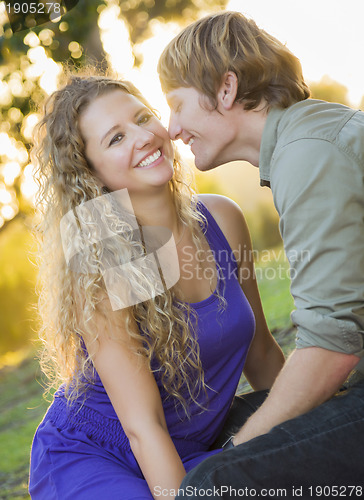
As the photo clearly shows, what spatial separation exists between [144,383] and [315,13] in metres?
3.90

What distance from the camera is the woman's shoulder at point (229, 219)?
245cm

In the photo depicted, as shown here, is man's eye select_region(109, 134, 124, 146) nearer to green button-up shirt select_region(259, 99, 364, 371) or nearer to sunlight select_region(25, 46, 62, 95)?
green button-up shirt select_region(259, 99, 364, 371)

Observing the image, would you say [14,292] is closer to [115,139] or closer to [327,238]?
[115,139]

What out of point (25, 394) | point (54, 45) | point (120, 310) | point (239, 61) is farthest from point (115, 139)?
point (25, 394)

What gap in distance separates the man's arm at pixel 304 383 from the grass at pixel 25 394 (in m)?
1.51

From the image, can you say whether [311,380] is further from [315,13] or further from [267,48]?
[315,13]

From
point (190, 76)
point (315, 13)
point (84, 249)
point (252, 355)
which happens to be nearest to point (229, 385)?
point (252, 355)

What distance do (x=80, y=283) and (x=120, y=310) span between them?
0.59ft

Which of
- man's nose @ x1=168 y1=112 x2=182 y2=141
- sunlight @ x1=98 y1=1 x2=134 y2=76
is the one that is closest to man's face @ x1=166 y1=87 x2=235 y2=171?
man's nose @ x1=168 y1=112 x2=182 y2=141

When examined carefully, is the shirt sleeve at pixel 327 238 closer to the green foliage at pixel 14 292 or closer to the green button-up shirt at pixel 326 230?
the green button-up shirt at pixel 326 230

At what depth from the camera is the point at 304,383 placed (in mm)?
1628

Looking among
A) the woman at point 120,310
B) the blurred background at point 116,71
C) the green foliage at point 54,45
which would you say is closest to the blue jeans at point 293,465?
the woman at point 120,310

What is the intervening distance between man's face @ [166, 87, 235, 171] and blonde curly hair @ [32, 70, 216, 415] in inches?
9.5

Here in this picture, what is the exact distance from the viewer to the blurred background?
3.51m
